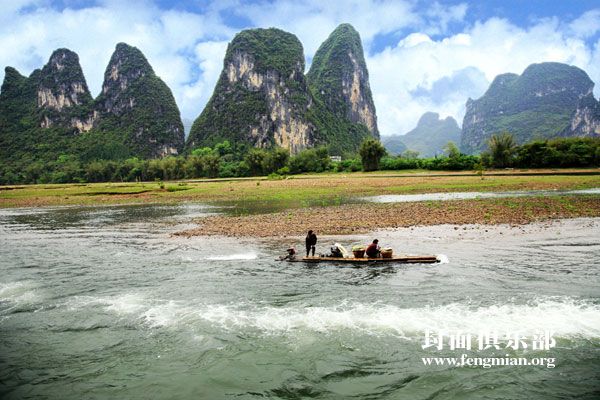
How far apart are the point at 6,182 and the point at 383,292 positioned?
605 ft

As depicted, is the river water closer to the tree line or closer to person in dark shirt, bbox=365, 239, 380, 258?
person in dark shirt, bbox=365, 239, 380, 258

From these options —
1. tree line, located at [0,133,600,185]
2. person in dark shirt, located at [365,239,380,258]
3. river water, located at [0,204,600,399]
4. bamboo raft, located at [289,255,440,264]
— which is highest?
tree line, located at [0,133,600,185]

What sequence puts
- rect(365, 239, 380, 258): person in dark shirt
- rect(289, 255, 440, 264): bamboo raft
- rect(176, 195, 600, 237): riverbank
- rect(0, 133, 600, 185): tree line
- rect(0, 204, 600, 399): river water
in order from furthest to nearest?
1. rect(0, 133, 600, 185): tree line
2. rect(176, 195, 600, 237): riverbank
3. rect(365, 239, 380, 258): person in dark shirt
4. rect(289, 255, 440, 264): bamboo raft
5. rect(0, 204, 600, 399): river water

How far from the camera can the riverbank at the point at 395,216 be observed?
28267mm

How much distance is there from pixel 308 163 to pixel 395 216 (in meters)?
91.8

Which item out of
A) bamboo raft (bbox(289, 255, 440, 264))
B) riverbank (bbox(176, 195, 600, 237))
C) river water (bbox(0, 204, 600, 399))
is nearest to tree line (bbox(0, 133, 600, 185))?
riverbank (bbox(176, 195, 600, 237))

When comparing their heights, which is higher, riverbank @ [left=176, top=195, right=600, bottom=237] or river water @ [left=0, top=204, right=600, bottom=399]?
riverbank @ [left=176, top=195, right=600, bottom=237]

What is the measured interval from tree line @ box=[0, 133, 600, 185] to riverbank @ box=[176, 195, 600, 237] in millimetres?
51102

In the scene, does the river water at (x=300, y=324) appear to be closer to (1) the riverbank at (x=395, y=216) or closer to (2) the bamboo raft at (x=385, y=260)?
(2) the bamboo raft at (x=385, y=260)

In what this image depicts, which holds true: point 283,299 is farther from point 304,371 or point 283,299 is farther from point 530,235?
point 530,235

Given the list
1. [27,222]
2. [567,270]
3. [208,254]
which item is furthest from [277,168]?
[567,270]

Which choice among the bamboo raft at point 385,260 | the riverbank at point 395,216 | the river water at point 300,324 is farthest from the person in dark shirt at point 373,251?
the riverbank at point 395,216

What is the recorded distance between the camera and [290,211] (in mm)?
38219

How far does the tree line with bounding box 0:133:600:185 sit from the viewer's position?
8538 cm
